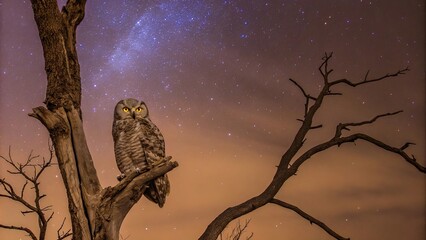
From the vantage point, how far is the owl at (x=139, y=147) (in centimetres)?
593

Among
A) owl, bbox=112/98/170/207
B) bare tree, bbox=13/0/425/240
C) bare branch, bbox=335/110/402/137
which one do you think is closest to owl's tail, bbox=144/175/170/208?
owl, bbox=112/98/170/207

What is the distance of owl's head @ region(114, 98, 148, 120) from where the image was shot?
6.78 metres

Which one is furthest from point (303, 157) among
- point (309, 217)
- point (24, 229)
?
point (24, 229)

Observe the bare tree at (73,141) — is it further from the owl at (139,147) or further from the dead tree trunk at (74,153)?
the owl at (139,147)

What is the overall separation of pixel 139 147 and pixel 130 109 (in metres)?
0.82

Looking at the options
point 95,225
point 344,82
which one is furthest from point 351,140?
point 95,225

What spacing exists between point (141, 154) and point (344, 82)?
8.72ft

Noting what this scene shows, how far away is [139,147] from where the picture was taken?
20.3ft

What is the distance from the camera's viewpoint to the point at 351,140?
585cm

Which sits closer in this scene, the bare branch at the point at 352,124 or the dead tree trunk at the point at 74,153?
the dead tree trunk at the point at 74,153

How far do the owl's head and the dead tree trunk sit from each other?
6.20 ft

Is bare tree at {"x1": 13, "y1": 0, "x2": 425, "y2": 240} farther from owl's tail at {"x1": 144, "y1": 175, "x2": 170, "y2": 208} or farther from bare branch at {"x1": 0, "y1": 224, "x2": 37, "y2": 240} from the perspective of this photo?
bare branch at {"x1": 0, "y1": 224, "x2": 37, "y2": 240}

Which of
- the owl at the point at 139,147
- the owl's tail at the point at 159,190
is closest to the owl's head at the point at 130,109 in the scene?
the owl at the point at 139,147

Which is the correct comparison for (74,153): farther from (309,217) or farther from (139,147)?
(309,217)
